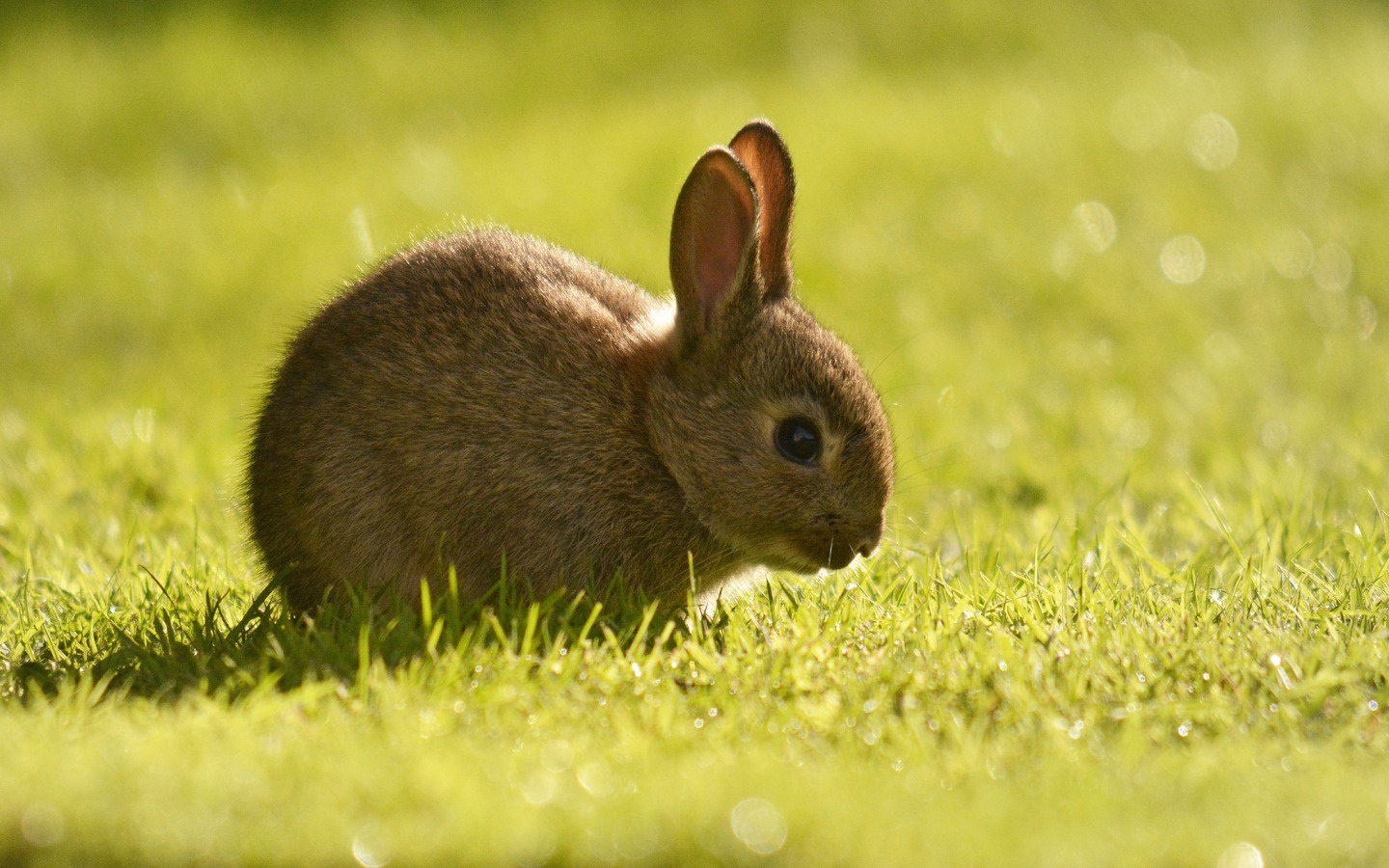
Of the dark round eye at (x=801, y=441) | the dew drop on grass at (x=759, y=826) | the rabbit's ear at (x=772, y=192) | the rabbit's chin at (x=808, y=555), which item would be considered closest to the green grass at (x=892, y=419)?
the dew drop on grass at (x=759, y=826)

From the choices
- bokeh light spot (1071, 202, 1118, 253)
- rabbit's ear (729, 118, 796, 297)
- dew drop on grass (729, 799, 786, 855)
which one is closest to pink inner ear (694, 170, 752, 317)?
rabbit's ear (729, 118, 796, 297)

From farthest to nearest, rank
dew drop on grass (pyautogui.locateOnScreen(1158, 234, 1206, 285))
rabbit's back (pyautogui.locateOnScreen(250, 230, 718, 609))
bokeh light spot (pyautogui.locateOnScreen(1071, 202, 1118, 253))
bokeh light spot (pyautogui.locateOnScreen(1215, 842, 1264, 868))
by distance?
bokeh light spot (pyautogui.locateOnScreen(1071, 202, 1118, 253))
dew drop on grass (pyautogui.locateOnScreen(1158, 234, 1206, 285))
rabbit's back (pyautogui.locateOnScreen(250, 230, 718, 609))
bokeh light spot (pyautogui.locateOnScreen(1215, 842, 1264, 868))

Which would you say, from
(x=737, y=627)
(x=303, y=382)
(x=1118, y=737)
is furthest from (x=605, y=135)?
(x=1118, y=737)

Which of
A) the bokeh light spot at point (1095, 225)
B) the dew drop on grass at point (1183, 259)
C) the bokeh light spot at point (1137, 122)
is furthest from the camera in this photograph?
the bokeh light spot at point (1137, 122)

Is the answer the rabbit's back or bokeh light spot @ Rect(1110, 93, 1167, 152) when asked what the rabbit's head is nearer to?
the rabbit's back

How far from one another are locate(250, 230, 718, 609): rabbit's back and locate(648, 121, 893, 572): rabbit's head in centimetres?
13

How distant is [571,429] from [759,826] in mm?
1797

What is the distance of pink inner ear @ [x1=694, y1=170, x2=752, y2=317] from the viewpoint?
14.0 feet

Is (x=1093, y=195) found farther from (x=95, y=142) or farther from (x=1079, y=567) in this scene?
(x=95, y=142)

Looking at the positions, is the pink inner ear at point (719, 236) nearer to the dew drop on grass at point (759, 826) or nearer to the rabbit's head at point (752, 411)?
the rabbit's head at point (752, 411)

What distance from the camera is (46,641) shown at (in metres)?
4.05

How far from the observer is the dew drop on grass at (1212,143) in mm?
10523

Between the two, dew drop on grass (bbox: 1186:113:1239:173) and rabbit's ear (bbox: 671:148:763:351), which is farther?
dew drop on grass (bbox: 1186:113:1239:173)

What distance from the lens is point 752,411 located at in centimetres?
431
